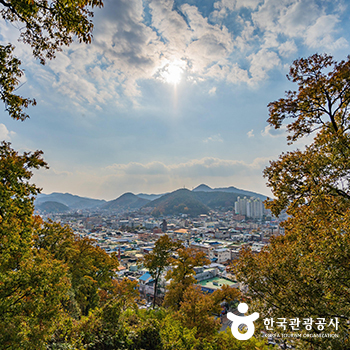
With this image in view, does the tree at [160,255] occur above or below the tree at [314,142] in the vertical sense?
below

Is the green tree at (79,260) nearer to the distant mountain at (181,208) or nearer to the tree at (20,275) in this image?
the tree at (20,275)

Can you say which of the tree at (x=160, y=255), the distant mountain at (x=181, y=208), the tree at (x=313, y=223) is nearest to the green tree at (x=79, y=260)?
the tree at (x=160, y=255)

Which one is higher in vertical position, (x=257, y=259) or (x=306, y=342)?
(x=257, y=259)

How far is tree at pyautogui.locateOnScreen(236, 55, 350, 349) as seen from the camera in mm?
3148

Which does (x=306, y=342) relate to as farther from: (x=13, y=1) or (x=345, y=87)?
(x=13, y=1)

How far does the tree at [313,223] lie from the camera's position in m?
3.15

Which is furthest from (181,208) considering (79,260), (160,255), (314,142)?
(314,142)

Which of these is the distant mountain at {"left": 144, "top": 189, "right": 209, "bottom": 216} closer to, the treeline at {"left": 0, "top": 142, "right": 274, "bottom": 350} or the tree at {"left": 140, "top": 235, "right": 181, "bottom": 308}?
the tree at {"left": 140, "top": 235, "right": 181, "bottom": 308}

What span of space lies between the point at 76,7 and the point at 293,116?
539 cm

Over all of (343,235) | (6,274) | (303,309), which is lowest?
(303,309)

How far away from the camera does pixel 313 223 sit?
3893 mm

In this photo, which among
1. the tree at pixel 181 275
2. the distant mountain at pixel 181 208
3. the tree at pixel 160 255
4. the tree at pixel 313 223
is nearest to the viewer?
the tree at pixel 313 223

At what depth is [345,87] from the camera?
4.54m

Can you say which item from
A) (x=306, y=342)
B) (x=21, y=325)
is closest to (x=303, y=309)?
(x=306, y=342)
